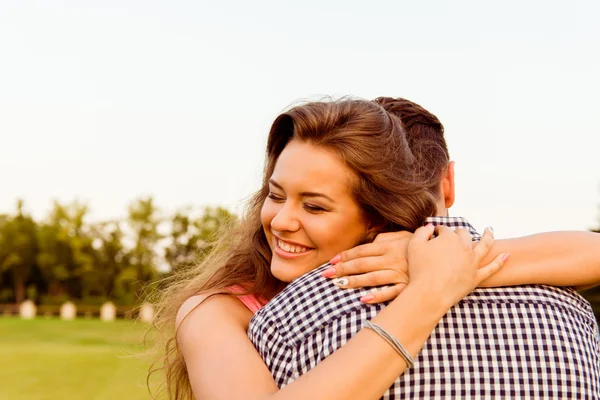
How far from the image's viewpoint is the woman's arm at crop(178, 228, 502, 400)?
2.02 meters

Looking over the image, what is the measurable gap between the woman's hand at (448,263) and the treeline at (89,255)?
54891mm

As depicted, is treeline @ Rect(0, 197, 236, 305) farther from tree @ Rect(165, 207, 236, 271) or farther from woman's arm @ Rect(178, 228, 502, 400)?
woman's arm @ Rect(178, 228, 502, 400)

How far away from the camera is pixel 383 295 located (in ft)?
7.30

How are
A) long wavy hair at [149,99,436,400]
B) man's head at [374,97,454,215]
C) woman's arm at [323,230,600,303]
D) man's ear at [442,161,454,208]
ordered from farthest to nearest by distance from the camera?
man's ear at [442,161,454,208]
man's head at [374,97,454,215]
long wavy hair at [149,99,436,400]
woman's arm at [323,230,600,303]

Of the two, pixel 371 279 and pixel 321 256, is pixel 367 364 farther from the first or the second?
pixel 321 256

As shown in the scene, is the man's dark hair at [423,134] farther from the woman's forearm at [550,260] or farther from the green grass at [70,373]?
the green grass at [70,373]

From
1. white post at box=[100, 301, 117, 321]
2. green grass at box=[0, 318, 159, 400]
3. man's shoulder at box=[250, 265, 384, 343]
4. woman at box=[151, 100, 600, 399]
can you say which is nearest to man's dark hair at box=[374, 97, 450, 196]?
woman at box=[151, 100, 600, 399]

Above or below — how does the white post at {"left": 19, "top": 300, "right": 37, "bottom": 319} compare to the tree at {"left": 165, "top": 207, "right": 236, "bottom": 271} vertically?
below

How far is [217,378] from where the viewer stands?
2.29 m

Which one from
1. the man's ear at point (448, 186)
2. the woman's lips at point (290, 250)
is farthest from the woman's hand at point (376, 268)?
the man's ear at point (448, 186)

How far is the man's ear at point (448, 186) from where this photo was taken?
3572 millimetres

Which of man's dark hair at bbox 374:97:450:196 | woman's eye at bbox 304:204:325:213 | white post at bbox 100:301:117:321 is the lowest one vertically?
white post at bbox 100:301:117:321

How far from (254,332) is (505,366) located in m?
0.74

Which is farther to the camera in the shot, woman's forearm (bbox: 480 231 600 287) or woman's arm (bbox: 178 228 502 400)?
woman's forearm (bbox: 480 231 600 287)
